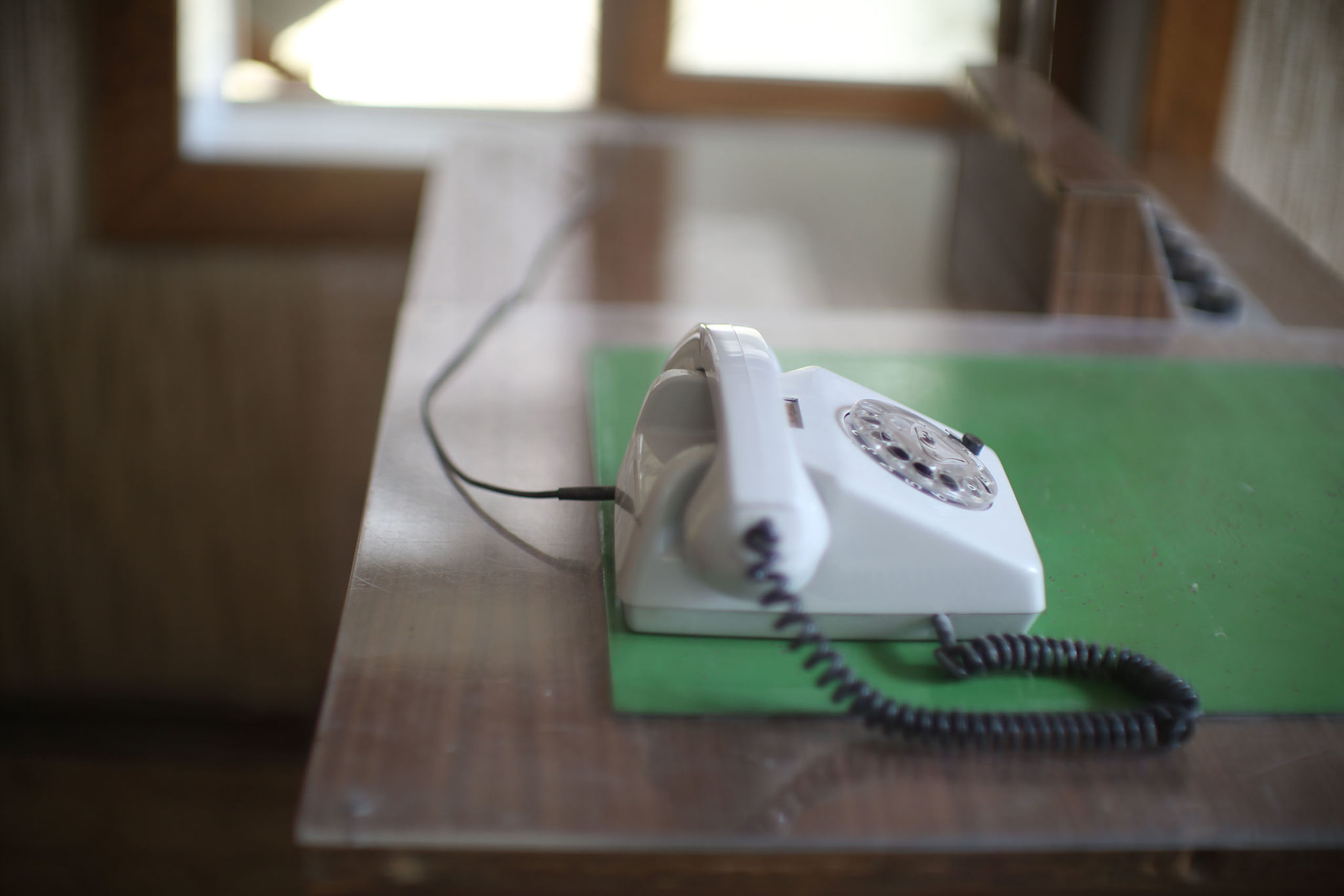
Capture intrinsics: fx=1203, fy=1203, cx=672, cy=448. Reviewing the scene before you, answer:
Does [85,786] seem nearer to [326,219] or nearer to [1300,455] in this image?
[326,219]

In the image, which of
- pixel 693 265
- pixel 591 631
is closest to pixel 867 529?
pixel 591 631

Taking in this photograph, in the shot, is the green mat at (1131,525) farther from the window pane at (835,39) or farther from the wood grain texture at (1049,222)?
the window pane at (835,39)

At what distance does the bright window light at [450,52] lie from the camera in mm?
1855

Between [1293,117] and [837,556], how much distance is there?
124 cm

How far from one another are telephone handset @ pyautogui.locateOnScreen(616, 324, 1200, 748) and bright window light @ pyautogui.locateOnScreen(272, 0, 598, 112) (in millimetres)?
1367

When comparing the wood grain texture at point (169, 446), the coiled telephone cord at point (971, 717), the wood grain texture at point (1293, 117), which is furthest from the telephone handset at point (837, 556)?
the wood grain texture at point (169, 446)

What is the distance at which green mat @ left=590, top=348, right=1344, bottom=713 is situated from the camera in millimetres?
574

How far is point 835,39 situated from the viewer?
190cm

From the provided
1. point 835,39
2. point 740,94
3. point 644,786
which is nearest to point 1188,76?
point 835,39

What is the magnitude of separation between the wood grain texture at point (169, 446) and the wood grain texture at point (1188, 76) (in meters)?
1.10

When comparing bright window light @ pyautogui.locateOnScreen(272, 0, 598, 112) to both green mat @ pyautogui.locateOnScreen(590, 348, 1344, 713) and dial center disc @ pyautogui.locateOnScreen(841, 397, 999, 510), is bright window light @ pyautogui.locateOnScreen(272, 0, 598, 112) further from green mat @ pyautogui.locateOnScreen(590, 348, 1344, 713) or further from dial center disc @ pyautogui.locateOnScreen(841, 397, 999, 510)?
dial center disc @ pyautogui.locateOnScreen(841, 397, 999, 510)

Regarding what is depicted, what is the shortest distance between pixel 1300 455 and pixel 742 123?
1.22 meters

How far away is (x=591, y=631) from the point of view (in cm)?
61

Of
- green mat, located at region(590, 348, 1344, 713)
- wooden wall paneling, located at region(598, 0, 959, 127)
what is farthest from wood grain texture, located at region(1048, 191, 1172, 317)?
wooden wall paneling, located at region(598, 0, 959, 127)
